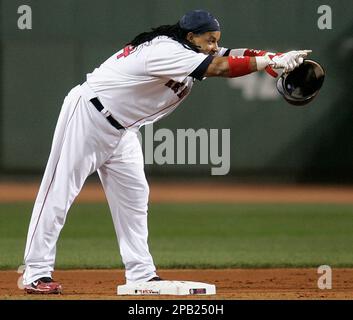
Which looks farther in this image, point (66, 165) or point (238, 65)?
point (66, 165)

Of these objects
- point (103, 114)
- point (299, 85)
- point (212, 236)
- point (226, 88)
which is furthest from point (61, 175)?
point (226, 88)

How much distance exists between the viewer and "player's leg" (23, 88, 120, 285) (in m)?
5.56

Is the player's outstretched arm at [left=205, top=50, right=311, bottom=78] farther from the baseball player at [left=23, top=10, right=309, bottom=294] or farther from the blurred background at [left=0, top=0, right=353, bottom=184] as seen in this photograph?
the blurred background at [left=0, top=0, right=353, bottom=184]

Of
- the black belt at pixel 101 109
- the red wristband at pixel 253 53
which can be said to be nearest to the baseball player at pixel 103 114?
the black belt at pixel 101 109

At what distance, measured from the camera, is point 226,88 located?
1312cm

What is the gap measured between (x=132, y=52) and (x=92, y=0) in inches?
291

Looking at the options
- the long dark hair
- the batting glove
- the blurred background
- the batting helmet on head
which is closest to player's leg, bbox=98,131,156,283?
the long dark hair

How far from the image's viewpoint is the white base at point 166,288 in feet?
18.1

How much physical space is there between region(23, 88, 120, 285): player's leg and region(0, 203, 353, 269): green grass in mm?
2078

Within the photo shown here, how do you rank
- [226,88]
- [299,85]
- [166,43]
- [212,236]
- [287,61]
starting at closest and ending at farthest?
[287,61] < [166,43] < [299,85] < [212,236] < [226,88]

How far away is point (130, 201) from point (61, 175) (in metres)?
0.49

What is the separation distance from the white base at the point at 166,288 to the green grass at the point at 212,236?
2.04 m

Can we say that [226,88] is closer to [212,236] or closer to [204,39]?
[212,236]

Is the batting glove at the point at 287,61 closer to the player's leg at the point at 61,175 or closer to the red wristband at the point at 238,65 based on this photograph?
the red wristband at the point at 238,65
